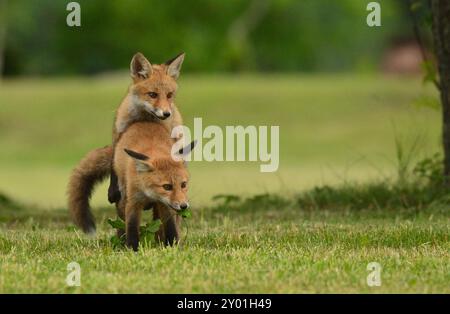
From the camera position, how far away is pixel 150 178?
885 centimetres

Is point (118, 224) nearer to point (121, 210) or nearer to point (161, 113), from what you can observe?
point (121, 210)

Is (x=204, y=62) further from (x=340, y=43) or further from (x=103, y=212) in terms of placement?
(x=103, y=212)

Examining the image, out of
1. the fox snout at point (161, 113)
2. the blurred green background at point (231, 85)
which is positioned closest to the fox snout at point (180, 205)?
the fox snout at point (161, 113)

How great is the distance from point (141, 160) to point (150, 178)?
0.52 feet

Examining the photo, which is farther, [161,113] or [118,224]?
[161,113]

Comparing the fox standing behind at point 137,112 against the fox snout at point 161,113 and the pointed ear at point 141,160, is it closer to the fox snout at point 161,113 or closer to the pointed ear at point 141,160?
the fox snout at point 161,113

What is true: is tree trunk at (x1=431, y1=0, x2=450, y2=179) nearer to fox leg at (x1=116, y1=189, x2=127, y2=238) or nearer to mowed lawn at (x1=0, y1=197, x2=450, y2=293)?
mowed lawn at (x1=0, y1=197, x2=450, y2=293)

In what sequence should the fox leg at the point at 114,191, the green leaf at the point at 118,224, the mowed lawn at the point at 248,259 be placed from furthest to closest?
the fox leg at the point at 114,191, the green leaf at the point at 118,224, the mowed lawn at the point at 248,259

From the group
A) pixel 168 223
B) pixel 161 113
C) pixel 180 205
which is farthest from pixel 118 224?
pixel 161 113

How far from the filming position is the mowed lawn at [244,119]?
32000 millimetres

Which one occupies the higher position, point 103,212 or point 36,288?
point 103,212
